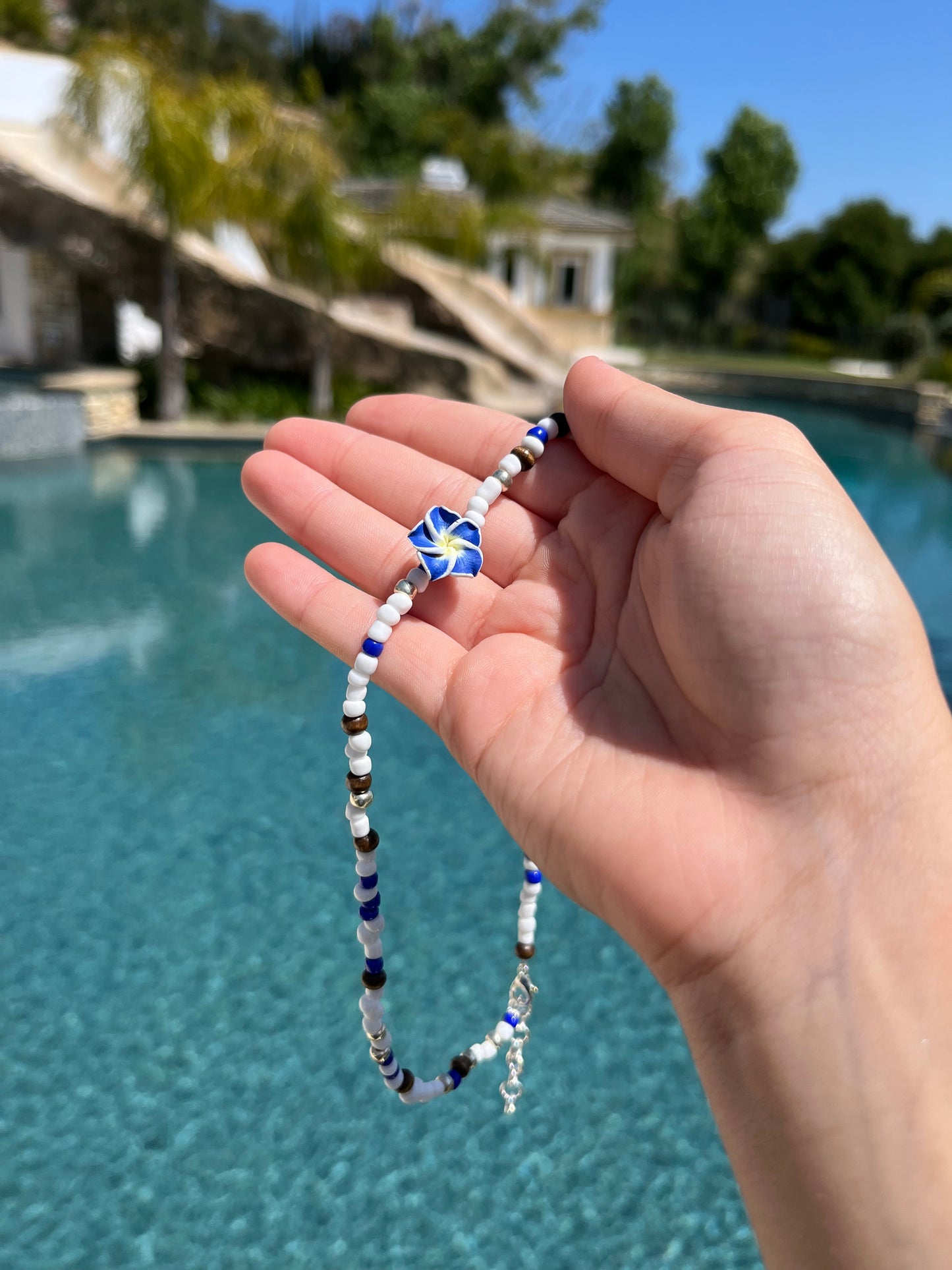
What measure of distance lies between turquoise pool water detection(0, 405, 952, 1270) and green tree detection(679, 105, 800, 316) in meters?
32.2

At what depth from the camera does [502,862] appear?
15.6 feet

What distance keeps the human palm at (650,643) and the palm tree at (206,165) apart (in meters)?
11.2

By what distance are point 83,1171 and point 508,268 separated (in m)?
29.7

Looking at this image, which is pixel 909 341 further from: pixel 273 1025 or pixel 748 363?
pixel 273 1025

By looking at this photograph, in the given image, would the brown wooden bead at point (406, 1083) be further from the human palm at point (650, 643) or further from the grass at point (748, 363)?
the grass at point (748, 363)

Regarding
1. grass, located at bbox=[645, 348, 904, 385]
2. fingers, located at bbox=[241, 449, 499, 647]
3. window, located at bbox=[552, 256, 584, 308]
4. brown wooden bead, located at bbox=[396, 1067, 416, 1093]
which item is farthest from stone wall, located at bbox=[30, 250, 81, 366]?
window, located at bbox=[552, 256, 584, 308]

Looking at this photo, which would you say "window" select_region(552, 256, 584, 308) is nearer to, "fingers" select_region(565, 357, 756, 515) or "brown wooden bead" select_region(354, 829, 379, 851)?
"fingers" select_region(565, 357, 756, 515)

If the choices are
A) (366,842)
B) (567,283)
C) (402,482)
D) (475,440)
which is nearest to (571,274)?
(567,283)

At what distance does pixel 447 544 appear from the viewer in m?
2.30

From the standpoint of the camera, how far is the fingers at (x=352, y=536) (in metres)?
2.43

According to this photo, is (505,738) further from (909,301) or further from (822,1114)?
(909,301)

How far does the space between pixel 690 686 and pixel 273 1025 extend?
2.58 metres

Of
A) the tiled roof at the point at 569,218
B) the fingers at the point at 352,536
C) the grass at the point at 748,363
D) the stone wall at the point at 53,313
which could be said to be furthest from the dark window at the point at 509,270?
the fingers at the point at 352,536

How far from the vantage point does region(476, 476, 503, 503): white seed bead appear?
243cm
